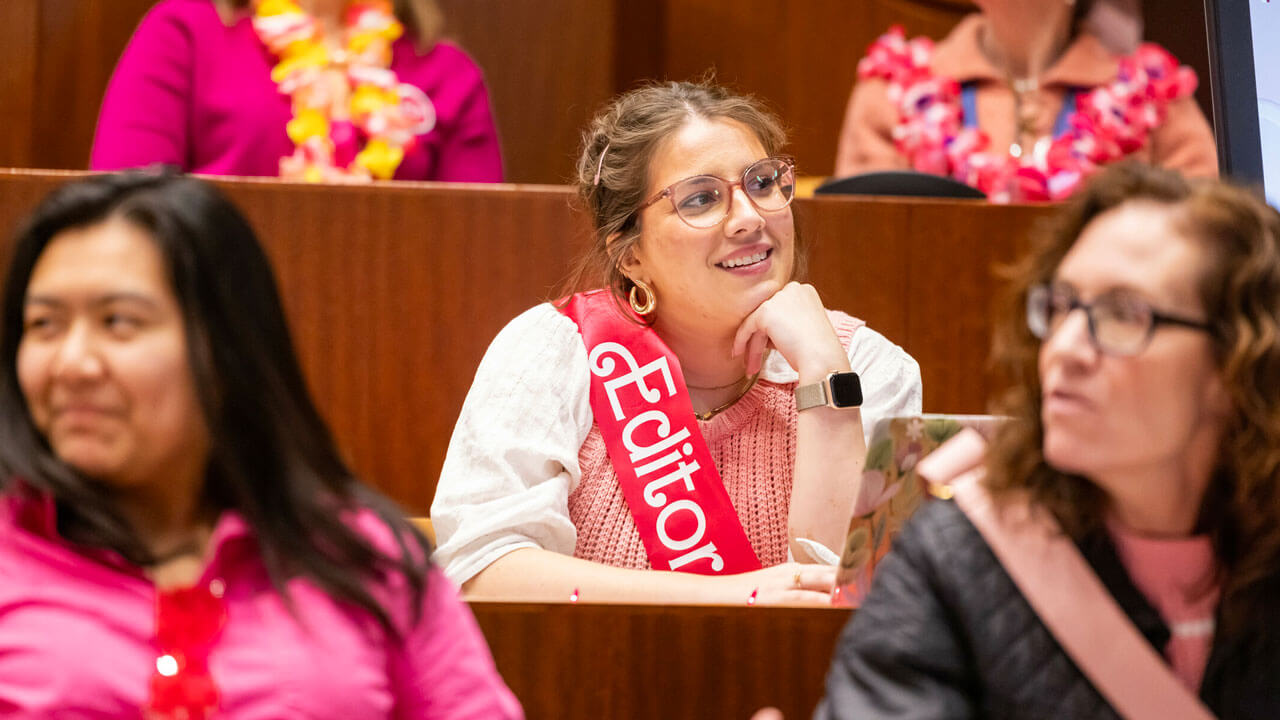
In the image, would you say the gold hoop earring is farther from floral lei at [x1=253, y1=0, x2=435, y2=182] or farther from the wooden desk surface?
floral lei at [x1=253, y1=0, x2=435, y2=182]

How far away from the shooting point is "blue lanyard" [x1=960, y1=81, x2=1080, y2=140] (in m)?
2.85

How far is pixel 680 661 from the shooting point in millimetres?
1491

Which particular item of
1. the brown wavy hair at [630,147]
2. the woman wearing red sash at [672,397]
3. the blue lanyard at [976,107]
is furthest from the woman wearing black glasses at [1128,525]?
the blue lanyard at [976,107]

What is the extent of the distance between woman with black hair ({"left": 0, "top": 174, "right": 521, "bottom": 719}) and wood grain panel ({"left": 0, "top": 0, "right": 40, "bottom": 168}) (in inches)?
88.4

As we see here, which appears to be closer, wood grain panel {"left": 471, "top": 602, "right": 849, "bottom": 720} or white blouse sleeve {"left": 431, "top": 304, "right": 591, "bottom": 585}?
wood grain panel {"left": 471, "top": 602, "right": 849, "bottom": 720}

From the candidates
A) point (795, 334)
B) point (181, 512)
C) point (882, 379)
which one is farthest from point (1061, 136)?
point (181, 512)

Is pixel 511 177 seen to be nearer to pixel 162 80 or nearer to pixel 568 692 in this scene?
pixel 162 80

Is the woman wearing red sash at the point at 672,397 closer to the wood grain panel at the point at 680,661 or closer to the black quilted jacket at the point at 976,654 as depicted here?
the wood grain panel at the point at 680,661

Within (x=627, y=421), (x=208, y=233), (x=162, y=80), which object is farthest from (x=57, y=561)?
(x=162, y=80)

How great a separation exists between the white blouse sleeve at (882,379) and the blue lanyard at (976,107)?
34.5 inches

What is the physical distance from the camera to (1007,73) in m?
2.93

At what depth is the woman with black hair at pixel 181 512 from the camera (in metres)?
1.12

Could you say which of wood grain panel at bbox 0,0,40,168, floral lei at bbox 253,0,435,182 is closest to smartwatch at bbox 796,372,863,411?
floral lei at bbox 253,0,435,182

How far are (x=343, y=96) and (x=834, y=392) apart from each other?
122cm
